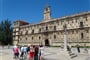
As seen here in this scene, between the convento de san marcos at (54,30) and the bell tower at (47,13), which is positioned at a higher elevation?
the bell tower at (47,13)

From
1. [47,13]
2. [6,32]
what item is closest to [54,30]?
[47,13]

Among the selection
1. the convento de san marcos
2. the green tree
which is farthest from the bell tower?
the green tree

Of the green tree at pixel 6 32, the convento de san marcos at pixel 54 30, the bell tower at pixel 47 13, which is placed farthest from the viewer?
the green tree at pixel 6 32

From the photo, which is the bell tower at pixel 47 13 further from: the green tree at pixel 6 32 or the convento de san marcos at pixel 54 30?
the green tree at pixel 6 32

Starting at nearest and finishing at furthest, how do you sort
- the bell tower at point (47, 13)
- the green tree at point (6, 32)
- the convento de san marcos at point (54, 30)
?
the convento de san marcos at point (54, 30) → the bell tower at point (47, 13) → the green tree at point (6, 32)

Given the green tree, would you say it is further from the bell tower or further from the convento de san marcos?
the bell tower

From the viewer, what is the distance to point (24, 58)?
1538 cm

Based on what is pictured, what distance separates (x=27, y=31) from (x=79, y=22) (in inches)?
886

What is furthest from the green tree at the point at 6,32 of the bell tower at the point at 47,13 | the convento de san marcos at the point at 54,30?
the bell tower at the point at 47,13

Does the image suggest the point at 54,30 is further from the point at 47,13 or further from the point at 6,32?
the point at 6,32

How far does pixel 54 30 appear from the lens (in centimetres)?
4762

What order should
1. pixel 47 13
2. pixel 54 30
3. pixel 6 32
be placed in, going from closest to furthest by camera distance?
pixel 54 30 → pixel 47 13 → pixel 6 32

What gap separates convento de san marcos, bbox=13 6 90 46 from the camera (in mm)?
40641

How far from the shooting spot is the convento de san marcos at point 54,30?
40.6m
